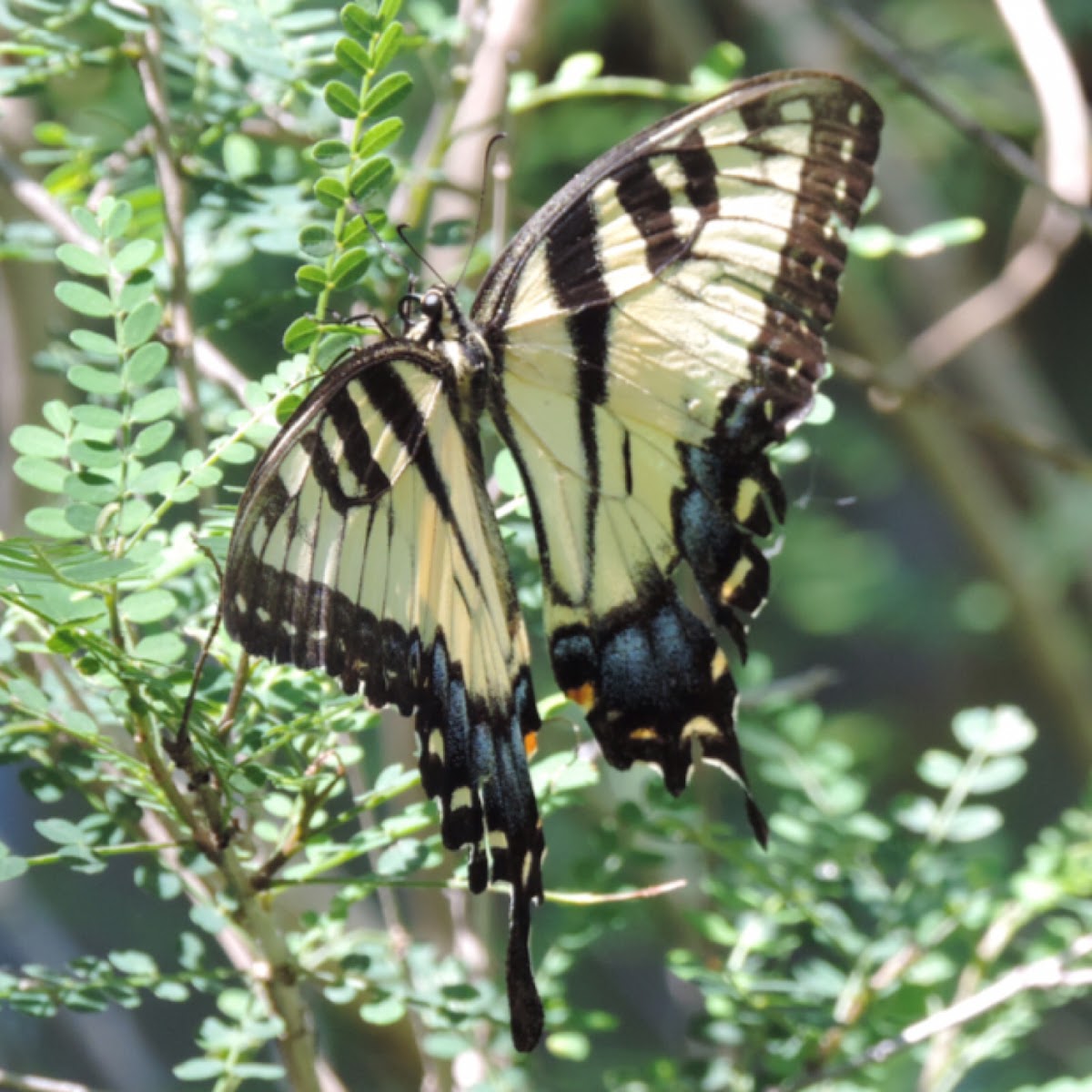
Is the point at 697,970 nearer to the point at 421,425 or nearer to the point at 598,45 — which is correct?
the point at 421,425

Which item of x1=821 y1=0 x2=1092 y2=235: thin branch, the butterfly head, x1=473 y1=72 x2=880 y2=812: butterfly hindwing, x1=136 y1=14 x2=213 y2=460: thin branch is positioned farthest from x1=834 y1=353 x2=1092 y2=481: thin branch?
x1=136 y1=14 x2=213 y2=460: thin branch

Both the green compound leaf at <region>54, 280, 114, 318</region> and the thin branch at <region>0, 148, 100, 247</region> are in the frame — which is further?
the thin branch at <region>0, 148, 100, 247</region>

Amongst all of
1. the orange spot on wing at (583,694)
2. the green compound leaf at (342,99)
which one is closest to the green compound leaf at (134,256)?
the green compound leaf at (342,99)

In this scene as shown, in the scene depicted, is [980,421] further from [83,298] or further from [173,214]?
[83,298]

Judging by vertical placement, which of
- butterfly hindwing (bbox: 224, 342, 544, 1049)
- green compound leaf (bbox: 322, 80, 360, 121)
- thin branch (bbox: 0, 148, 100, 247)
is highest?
green compound leaf (bbox: 322, 80, 360, 121)

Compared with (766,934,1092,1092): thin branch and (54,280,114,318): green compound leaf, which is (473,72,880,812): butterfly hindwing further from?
(54,280,114,318): green compound leaf

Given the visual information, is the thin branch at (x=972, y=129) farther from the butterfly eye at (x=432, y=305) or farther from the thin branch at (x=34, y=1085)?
the thin branch at (x=34, y=1085)
